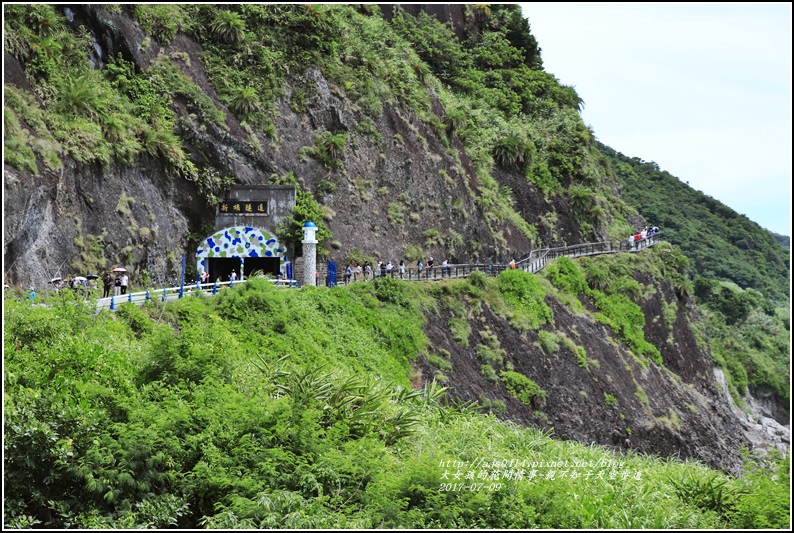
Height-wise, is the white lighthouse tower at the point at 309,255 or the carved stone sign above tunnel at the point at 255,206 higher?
the carved stone sign above tunnel at the point at 255,206

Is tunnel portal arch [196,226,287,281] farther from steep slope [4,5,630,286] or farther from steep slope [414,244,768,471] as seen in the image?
steep slope [414,244,768,471]

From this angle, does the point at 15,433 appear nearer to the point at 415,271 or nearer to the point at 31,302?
the point at 31,302

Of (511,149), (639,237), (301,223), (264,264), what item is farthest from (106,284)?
(639,237)

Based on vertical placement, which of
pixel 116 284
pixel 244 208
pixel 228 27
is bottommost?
pixel 116 284

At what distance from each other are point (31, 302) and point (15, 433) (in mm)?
5614

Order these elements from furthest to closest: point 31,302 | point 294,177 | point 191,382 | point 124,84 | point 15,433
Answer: point 294,177 → point 124,84 → point 31,302 → point 191,382 → point 15,433

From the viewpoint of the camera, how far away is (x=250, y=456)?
480 inches

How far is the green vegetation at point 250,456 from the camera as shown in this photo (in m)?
11.0

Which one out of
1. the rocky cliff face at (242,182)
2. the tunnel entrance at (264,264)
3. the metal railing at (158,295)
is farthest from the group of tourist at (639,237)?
the metal railing at (158,295)

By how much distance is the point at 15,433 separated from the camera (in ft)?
36.0

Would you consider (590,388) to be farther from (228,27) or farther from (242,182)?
(228,27)

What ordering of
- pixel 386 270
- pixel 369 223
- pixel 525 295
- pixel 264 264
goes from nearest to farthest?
1. pixel 264 264
2. pixel 386 270
3. pixel 369 223
4. pixel 525 295

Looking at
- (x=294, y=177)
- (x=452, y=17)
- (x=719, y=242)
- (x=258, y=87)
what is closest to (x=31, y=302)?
(x=294, y=177)

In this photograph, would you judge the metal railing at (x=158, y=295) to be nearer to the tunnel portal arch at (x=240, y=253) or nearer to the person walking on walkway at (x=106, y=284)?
the person walking on walkway at (x=106, y=284)
